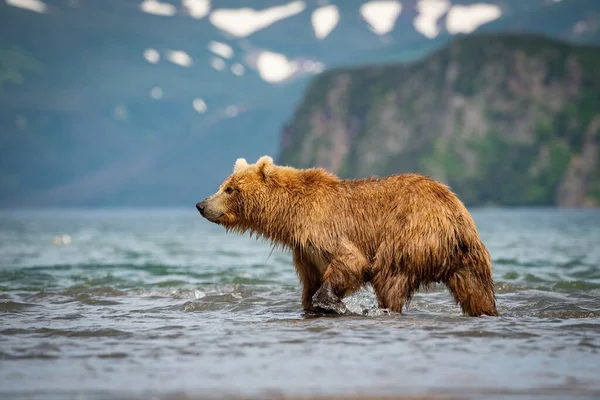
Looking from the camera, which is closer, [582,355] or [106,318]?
[582,355]

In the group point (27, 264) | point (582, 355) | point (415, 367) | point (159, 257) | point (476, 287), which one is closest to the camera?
point (415, 367)

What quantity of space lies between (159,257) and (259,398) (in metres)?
21.7

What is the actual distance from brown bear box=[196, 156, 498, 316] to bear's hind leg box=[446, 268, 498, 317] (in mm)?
12

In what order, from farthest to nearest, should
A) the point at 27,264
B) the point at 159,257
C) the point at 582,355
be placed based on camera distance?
the point at 159,257 → the point at 27,264 → the point at 582,355

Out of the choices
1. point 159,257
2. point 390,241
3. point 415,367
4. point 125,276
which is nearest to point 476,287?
point 390,241

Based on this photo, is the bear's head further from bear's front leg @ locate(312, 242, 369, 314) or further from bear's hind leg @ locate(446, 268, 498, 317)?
bear's hind leg @ locate(446, 268, 498, 317)

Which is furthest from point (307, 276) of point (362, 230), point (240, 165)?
point (240, 165)

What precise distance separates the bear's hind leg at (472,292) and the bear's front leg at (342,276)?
1069 mm

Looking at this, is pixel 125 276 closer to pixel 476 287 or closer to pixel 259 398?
pixel 476 287

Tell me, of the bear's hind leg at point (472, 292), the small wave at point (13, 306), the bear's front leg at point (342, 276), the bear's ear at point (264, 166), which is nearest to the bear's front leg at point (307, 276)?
the bear's front leg at point (342, 276)

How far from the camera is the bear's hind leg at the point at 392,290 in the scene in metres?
10.2

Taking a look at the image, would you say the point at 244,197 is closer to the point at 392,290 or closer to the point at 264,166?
the point at 264,166

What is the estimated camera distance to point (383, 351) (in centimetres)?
812

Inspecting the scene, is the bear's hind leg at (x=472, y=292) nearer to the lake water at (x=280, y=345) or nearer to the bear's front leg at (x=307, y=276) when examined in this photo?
the lake water at (x=280, y=345)
